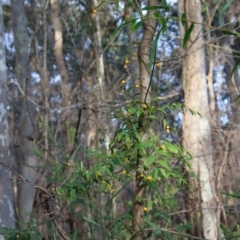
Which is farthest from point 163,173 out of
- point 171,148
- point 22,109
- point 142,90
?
Answer: point 22,109

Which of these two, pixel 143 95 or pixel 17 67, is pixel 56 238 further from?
pixel 17 67

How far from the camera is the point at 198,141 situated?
5.82m

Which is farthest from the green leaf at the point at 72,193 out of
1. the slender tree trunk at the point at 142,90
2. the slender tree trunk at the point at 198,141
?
the slender tree trunk at the point at 198,141

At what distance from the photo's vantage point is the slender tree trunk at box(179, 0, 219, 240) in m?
5.48

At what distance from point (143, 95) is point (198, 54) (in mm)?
2937

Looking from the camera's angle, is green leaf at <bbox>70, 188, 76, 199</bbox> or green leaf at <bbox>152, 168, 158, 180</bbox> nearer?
green leaf at <bbox>152, 168, 158, 180</bbox>

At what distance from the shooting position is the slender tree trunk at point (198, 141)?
548cm

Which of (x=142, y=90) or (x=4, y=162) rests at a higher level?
(x=142, y=90)

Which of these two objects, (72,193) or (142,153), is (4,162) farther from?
(142,153)

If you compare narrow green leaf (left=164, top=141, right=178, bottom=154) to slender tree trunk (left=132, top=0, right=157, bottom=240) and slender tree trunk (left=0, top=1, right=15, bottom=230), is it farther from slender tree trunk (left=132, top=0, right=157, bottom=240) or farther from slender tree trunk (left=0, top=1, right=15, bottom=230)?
slender tree trunk (left=0, top=1, right=15, bottom=230)

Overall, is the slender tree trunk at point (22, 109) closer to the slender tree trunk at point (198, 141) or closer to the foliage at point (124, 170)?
the slender tree trunk at point (198, 141)

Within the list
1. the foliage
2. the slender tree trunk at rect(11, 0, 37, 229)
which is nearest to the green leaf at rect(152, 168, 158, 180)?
the foliage

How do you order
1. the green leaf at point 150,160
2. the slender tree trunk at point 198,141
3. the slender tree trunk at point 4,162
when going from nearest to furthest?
the green leaf at point 150,160, the slender tree trunk at point 4,162, the slender tree trunk at point 198,141

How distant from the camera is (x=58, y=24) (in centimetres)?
1331
